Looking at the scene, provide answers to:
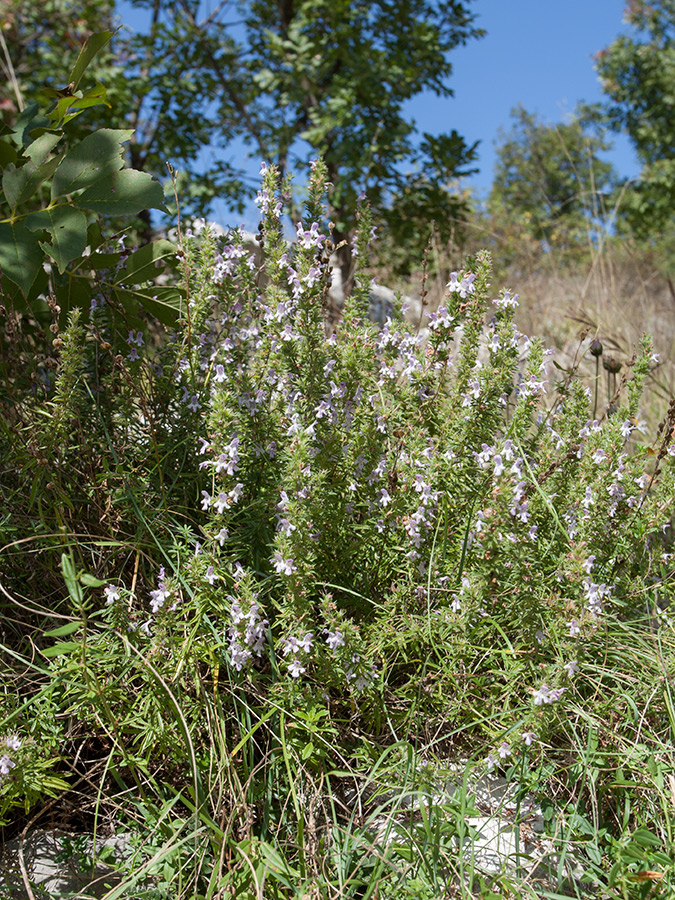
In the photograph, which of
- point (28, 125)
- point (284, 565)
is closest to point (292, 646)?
point (284, 565)

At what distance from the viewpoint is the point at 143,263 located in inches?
89.3

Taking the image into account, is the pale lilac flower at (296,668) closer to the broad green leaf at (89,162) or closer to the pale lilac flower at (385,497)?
the pale lilac flower at (385,497)

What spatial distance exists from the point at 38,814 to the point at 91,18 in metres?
7.37

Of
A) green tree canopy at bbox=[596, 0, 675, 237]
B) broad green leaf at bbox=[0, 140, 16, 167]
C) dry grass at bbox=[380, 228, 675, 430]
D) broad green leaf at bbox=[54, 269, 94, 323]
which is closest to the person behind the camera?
broad green leaf at bbox=[0, 140, 16, 167]

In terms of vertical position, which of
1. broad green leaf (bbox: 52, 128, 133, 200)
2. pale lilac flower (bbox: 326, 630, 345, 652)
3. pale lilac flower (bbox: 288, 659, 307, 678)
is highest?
broad green leaf (bbox: 52, 128, 133, 200)

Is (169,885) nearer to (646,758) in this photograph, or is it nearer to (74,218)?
(646,758)

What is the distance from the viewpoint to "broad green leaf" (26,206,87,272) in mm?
1621

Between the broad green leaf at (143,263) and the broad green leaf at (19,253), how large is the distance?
50 cm

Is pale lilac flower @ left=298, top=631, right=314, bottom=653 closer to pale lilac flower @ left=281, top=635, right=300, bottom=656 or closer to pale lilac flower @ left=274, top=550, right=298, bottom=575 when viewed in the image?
pale lilac flower @ left=281, top=635, right=300, bottom=656

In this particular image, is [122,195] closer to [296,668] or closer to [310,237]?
[310,237]

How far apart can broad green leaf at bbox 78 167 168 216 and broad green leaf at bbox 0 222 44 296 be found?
16 cm

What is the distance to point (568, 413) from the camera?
237 centimetres

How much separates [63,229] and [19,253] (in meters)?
0.14

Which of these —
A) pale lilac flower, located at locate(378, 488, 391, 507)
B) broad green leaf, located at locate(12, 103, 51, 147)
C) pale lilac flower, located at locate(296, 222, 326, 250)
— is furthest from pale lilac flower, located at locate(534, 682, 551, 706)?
broad green leaf, located at locate(12, 103, 51, 147)
